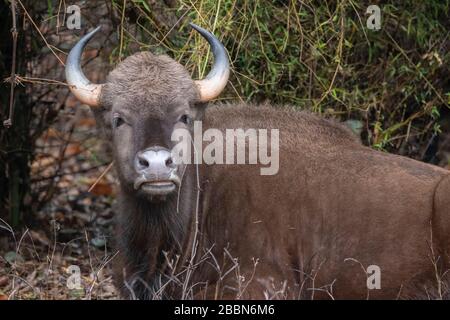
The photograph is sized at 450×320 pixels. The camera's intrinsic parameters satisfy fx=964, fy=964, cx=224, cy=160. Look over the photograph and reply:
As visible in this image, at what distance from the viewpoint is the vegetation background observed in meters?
9.91

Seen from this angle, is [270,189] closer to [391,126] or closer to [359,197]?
[359,197]

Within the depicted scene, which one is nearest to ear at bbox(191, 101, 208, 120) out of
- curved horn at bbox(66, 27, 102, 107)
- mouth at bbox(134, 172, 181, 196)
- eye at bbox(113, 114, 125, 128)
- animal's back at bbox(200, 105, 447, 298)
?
animal's back at bbox(200, 105, 447, 298)

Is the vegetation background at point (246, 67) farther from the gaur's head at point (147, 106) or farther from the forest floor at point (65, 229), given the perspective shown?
the gaur's head at point (147, 106)

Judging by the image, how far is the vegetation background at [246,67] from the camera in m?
9.91

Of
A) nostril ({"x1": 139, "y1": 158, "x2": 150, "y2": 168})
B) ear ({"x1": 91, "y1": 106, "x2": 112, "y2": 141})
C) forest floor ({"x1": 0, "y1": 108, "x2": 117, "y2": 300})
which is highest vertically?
ear ({"x1": 91, "y1": 106, "x2": 112, "y2": 141})

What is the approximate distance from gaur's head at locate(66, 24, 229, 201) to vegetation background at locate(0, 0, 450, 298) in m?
1.07

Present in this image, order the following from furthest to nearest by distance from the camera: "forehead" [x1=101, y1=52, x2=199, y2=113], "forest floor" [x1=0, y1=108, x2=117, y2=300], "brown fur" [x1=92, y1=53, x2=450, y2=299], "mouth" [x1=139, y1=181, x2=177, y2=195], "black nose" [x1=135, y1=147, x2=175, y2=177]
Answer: "forest floor" [x1=0, y1=108, x2=117, y2=300] → "forehead" [x1=101, y1=52, x2=199, y2=113] → "brown fur" [x1=92, y1=53, x2=450, y2=299] → "mouth" [x1=139, y1=181, x2=177, y2=195] → "black nose" [x1=135, y1=147, x2=175, y2=177]

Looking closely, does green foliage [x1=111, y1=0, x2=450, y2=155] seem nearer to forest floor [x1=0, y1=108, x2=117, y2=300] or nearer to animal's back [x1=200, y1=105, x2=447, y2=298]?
animal's back [x1=200, y1=105, x2=447, y2=298]

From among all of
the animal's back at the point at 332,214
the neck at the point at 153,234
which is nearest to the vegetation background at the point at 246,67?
the neck at the point at 153,234

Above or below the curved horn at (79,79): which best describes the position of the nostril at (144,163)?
below

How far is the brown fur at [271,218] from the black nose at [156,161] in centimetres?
23

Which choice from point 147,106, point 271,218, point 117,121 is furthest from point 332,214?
point 117,121

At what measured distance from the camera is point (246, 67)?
10.1 meters

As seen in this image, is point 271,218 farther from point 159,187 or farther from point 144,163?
point 144,163
